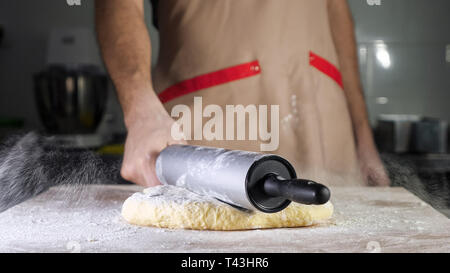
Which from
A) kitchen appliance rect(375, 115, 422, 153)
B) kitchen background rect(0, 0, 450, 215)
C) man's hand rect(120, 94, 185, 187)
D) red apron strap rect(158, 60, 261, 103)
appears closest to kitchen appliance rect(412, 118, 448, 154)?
kitchen appliance rect(375, 115, 422, 153)

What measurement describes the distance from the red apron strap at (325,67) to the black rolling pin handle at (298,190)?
0.63 m

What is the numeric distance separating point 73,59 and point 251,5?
1.12 m

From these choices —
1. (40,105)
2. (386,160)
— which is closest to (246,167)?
(386,160)

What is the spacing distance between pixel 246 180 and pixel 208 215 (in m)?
0.08

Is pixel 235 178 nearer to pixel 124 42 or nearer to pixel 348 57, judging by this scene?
pixel 124 42

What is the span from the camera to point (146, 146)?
86cm

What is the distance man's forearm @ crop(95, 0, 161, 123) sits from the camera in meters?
1.02

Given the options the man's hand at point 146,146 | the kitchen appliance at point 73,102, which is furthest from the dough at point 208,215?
the kitchen appliance at point 73,102

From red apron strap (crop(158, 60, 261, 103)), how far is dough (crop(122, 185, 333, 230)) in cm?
47

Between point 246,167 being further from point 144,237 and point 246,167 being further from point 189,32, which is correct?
point 189,32

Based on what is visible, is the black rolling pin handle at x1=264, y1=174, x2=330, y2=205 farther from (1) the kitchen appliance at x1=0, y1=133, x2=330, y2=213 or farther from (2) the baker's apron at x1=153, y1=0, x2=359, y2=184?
(2) the baker's apron at x1=153, y1=0, x2=359, y2=184

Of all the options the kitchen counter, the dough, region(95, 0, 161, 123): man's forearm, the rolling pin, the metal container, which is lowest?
the kitchen counter

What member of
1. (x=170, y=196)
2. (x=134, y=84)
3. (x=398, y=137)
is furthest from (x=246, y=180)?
(x=398, y=137)

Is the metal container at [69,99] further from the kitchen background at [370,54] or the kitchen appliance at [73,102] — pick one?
the kitchen background at [370,54]
